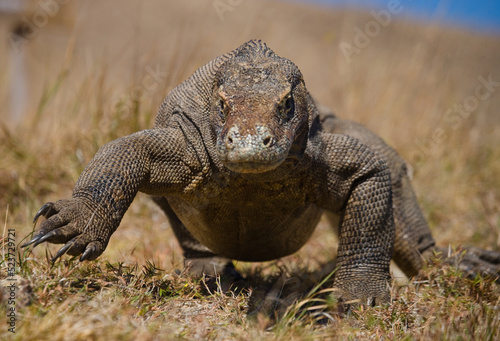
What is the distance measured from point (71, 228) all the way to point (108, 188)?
355 mm

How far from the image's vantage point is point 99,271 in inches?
135

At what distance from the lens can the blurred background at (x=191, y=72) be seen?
646 cm

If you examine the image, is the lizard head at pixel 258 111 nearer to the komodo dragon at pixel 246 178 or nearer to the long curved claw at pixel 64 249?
the komodo dragon at pixel 246 178

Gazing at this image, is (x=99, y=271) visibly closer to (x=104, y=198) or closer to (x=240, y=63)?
(x=104, y=198)

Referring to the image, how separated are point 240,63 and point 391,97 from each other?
5.92 metres

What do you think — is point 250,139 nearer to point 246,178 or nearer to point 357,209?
point 246,178

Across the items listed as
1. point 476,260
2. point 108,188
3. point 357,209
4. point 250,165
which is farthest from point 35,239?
point 476,260

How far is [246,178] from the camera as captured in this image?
3459mm

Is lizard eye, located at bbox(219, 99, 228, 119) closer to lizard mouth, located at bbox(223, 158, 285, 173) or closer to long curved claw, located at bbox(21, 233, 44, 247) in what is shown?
lizard mouth, located at bbox(223, 158, 285, 173)

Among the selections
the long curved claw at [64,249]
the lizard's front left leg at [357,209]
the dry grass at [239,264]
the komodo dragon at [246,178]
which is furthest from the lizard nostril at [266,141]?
the long curved claw at [64,249]

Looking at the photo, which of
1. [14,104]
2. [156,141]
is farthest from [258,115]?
[14,104]

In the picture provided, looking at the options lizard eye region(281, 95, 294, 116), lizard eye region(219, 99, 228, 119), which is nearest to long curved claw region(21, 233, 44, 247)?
lizard eye region(219, 99, 228, 119)

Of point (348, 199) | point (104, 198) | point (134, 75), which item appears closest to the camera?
point (104, 198)

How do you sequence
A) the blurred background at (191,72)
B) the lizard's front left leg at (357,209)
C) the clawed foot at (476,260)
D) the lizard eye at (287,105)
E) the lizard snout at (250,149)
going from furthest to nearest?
the blurred background at (191,72) → the clawed foot at (476,260) → the lizard's front left leg at (357,209) → the lizard eye at (287,105) → the lizard snout at (250,149)
